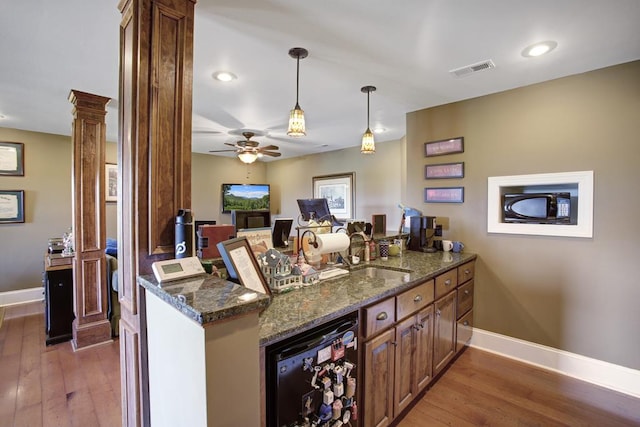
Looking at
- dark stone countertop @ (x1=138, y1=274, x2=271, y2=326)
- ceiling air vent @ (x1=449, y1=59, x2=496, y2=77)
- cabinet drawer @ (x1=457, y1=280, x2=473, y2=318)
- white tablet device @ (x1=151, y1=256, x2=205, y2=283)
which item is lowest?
cabinet drawer @ (x1=457, y1=280, x2=473, y2=318)

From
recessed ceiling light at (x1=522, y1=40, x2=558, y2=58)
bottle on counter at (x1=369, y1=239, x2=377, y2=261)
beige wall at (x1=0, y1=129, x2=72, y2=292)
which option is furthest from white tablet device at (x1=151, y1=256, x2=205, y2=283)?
beige wall at (x1=0, y1=129, x2=72, y2=292)

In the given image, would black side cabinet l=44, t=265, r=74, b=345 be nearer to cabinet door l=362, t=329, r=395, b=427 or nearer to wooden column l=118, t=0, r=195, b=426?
wooden column l=118, t=0, r=195, b=426

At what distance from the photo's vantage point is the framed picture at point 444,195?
3051mm

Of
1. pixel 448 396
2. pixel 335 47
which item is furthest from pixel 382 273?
pixel 335 47

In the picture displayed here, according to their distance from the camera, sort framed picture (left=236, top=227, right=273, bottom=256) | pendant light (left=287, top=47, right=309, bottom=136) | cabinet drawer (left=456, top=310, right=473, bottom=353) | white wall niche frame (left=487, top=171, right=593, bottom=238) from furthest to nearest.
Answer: cabinet drawer (left=456, top=310, right=473, bottom=353)
white wall niche frame (left=487, top=171, right=593, bottom=238)
pendant light (left=287, top=47, right=309, bottom=136)
framed picture (left=236, top=227, right=273, bottom=256)

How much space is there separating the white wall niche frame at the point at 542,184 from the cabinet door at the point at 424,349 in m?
Result: 1.27

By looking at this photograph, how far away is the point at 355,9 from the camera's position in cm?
164

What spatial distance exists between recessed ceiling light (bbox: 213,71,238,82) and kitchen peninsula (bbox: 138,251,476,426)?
1.83 m

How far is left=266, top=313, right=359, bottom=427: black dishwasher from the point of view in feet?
3.70

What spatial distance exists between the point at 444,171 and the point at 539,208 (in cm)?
90

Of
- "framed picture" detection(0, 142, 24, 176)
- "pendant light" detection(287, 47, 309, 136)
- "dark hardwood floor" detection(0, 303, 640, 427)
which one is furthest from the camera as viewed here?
"framed picture" detection(0, 142, 24, 176)

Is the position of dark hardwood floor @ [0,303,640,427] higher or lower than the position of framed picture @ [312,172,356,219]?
lower

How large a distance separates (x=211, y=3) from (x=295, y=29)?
0.49m

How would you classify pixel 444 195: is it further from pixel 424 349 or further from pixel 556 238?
pixel 424 349
